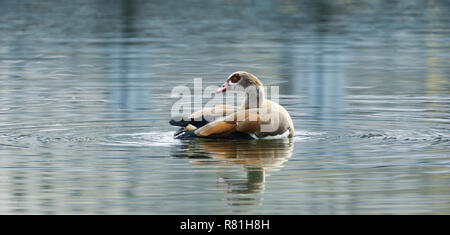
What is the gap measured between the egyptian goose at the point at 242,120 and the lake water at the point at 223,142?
157 millimetres

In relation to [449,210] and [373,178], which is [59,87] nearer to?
[373,178]

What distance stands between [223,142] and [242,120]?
1.24ft

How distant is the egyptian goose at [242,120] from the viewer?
1536 cm

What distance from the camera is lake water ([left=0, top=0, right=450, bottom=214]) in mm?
11766

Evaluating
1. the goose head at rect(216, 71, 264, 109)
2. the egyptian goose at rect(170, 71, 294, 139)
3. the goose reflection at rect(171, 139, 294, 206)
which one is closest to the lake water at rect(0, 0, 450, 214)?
the goose reflection at rect(171, 139, 294, 206)

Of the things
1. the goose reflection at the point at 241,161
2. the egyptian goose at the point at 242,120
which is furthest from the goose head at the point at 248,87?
the goose reflection at the point at 241,161

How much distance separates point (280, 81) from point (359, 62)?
4.62 m

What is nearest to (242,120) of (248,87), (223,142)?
(223,142)

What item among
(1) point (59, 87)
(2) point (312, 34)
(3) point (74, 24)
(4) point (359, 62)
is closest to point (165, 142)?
(1) point (59, 87)

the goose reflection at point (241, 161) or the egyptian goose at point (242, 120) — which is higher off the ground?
the egyptian goose at point (242, 120)

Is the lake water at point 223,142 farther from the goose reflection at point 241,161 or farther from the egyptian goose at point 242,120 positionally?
the egyptian goose at point 242,120

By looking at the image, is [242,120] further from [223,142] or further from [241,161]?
[241,161]
